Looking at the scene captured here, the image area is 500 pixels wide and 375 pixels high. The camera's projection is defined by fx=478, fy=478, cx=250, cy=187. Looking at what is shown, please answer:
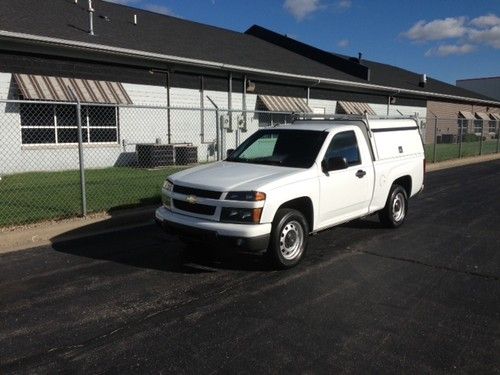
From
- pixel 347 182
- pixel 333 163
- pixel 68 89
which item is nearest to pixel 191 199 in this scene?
pixel 333 163

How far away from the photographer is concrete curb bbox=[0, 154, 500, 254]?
6.52 m

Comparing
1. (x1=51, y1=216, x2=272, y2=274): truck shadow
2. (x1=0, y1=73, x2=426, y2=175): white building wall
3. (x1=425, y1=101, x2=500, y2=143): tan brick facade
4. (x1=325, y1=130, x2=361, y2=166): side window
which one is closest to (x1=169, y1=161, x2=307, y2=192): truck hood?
(x1=325, y1=130, x2=361, y2=166): side window

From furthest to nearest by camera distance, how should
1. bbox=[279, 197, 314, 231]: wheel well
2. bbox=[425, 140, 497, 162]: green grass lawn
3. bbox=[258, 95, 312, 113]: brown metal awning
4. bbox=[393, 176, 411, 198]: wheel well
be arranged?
bbox=[425, 140, 497, 162]: green grass lawn, bbox=[258, 95, 312, 113]: brown metal awning, bbox=[393, 176, 411, 198]: wheel well, bbox=[279, 197, 314, 231]: wheel well

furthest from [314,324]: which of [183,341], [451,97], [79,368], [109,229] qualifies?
[451,97]

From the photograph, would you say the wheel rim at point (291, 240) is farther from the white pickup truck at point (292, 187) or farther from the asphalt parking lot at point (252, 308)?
the asphalt parking lot at point (252, 308)

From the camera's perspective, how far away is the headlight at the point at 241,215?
199 inches

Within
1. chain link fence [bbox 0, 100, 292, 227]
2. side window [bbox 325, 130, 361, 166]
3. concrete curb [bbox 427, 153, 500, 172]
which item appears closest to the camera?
side window [bbox 325, 130, 361, 166]

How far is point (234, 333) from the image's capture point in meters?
3.87

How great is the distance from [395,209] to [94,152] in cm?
1102

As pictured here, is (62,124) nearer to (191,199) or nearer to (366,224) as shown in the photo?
(366,224)

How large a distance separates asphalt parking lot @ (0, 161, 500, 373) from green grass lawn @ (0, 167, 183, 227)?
54.7 inches

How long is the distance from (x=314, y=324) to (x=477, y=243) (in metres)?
3.79

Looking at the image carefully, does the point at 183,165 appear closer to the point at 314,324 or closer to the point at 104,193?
the point at 104,193

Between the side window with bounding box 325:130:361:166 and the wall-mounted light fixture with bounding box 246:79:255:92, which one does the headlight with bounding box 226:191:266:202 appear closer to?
the side window with bounding box 325:130:361:166
